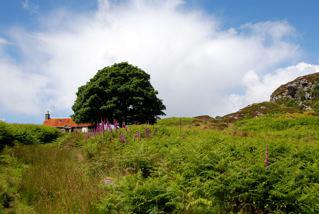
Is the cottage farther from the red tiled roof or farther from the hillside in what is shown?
the hillside

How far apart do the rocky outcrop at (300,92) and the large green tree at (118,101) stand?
28.4 m

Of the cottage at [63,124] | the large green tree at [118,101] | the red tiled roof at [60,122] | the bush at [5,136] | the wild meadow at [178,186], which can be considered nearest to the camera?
the wild meadow at [178,186]

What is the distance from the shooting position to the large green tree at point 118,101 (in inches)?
1287

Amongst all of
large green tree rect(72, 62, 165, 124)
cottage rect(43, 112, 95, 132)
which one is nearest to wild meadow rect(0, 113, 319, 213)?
large green tree rect(72, 62, 165, 124)

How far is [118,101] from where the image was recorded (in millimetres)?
33250

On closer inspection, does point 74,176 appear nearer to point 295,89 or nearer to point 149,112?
point 149,112

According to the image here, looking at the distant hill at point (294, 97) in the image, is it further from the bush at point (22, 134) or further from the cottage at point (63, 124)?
the bush at point (22, 134)

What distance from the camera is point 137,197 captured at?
4754 millimetres

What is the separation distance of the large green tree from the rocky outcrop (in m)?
28.4

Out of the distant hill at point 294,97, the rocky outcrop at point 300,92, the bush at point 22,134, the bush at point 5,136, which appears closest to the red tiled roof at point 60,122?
the distant hill at point 294,97

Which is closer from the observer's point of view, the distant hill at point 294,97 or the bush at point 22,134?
the bush at point 22,134

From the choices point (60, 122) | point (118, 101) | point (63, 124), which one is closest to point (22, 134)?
point (118, 101)

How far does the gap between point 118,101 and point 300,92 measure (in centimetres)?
3588

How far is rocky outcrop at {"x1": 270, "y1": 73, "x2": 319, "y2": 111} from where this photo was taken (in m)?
53.7
